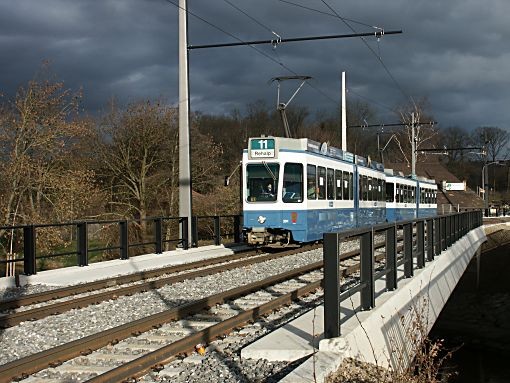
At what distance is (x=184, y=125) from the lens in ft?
60.9

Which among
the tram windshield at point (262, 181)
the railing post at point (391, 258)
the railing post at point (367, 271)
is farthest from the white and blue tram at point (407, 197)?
the railing post at point (367, 271)

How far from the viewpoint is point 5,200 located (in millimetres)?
19016

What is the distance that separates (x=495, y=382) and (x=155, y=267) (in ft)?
29.3

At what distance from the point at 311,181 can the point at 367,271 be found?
35.1 feet

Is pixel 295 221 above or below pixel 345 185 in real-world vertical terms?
below

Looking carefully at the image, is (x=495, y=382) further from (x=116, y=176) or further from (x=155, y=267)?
(x=116, y=176)

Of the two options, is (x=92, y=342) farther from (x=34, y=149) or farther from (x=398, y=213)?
(x=398, y=213)

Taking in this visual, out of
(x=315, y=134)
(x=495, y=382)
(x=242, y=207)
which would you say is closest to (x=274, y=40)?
(x=242, y=207)

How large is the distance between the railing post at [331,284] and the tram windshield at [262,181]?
470 inches

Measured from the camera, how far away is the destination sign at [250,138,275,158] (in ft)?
59.0

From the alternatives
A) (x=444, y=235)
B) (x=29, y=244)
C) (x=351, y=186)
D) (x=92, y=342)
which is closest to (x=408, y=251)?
(x=92, y=342)

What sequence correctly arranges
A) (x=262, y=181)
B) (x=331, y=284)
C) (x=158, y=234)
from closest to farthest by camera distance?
(x=331, y=284) → (x=158, y=234) → (x=262, y=181)

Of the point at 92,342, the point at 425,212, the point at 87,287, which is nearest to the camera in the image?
the point at 92,342

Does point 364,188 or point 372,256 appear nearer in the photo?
point 372,256
